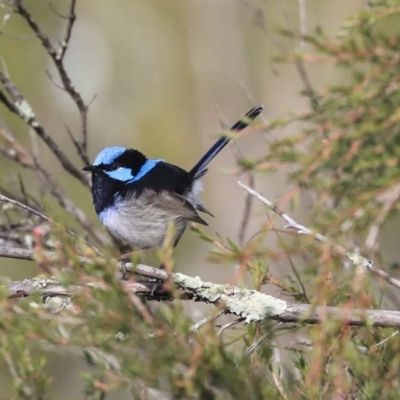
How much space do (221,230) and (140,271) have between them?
17.3 feet

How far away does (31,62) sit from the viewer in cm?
1049

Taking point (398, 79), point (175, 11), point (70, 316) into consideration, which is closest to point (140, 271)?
point (70, 316)

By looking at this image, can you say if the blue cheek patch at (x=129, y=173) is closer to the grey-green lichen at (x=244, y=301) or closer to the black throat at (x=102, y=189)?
the black throat at (x=102, y=189)

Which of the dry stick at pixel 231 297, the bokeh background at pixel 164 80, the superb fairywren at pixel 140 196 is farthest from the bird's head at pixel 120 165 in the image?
the bokeh background at pixel 164 80

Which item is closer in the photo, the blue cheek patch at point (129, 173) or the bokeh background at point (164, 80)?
the blue cheek patch at point (129, 173)

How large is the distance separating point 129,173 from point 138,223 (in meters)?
0.39

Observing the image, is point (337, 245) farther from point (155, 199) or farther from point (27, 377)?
point (155, 199)

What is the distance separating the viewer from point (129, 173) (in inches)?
150

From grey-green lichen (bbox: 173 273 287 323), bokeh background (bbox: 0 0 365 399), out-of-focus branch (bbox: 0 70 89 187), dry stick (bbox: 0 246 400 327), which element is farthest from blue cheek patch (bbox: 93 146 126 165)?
bokeh background (bbox: 0 0 365 399)

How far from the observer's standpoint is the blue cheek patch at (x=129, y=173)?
12.1ft

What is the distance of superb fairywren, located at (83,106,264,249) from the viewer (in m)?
3.49

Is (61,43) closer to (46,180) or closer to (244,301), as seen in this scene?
(46,180)

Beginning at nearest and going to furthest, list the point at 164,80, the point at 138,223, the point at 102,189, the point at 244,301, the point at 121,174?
the point at 244,301 → the point at 138,223 → the point at 102,189 → the point at 121,174 → the point at 164,80

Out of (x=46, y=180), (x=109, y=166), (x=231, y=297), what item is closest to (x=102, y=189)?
(x=109, y=166)
